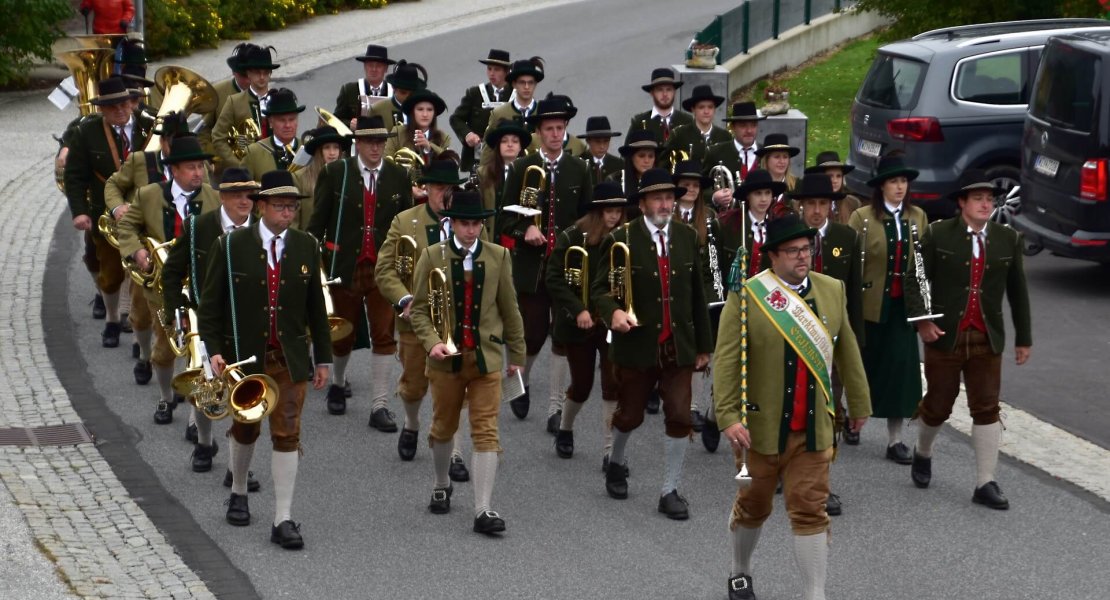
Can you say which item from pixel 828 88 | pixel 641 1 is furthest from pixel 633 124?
pixel 641 1

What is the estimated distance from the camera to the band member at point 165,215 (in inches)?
453

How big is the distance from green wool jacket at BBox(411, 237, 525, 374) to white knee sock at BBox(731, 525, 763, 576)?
1.92 metres

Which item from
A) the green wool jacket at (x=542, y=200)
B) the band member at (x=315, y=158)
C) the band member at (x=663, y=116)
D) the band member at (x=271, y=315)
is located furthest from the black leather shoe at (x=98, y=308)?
the band member at (x=271, y=315)

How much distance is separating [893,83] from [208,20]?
49.6ft

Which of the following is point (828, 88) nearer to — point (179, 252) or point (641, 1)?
point (641, 1)

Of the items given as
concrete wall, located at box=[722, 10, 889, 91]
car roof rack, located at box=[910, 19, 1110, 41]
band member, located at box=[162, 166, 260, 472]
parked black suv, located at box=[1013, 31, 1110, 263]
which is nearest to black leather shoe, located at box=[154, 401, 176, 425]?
band member, located at box=[162, 166, 260, 472]

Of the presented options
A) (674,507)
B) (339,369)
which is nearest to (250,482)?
(339,369)

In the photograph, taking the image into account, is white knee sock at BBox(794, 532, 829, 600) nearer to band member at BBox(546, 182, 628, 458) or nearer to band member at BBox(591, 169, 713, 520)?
band member at BBox(591, 169, 713, 520)

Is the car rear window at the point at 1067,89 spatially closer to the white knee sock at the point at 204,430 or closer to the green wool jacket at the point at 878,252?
the green wool jacket at the point at 878,252

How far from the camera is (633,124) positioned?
14.6m

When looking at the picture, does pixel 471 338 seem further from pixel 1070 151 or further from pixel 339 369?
pixel 1070 151

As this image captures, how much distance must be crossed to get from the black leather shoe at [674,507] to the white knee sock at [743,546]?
1.30 meters

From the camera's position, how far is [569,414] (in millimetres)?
11320

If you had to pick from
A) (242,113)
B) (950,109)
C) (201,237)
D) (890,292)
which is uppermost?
(201,237)
